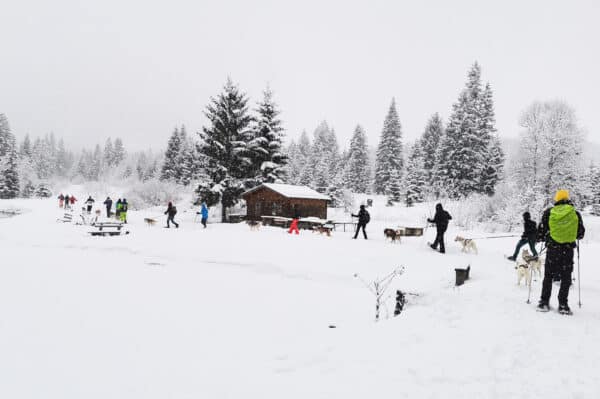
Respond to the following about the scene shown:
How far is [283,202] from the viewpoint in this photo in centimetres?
2709

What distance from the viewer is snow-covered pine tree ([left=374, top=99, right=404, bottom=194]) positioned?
5003 cm

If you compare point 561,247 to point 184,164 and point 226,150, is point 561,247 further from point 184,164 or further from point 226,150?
point 184,164

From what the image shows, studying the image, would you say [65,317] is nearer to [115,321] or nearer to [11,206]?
[115,321]

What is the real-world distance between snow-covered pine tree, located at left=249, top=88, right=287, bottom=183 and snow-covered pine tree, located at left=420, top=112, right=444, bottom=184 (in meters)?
21.8

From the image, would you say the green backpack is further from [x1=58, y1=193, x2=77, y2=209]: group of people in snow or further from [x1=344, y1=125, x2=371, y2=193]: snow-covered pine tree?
[x1=344, y1=125, x2=371, y2=193]: snow-covered pine tree

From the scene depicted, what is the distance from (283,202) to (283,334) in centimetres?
2073

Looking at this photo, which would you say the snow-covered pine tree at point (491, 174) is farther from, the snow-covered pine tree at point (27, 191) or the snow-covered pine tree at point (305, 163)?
the snow-covered pine tree at point (27, 191)

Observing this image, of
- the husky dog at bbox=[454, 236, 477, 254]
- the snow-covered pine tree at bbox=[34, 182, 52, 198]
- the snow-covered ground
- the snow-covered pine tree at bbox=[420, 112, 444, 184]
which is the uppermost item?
the snow-covered pine tree at bbox=[420, 112, 444, 184]

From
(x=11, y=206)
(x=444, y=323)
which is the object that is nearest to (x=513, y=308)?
(x=444, y=323)

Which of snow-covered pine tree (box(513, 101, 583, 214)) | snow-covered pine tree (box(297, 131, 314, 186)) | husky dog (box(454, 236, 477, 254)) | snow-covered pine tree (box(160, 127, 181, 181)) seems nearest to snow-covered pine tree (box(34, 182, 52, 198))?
snow-covered pine tree (box(160, 127, 181, 181))

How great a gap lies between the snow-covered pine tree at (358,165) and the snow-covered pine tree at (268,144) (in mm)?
19503

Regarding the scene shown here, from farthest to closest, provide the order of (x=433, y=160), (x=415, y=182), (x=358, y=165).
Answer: (x=358, y=165)
(x=433, y=160)
(x=415, y=182)

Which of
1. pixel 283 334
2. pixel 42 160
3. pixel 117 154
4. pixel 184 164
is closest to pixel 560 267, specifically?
pixel 283 334

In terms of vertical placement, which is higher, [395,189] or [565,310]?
[395,189]
